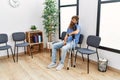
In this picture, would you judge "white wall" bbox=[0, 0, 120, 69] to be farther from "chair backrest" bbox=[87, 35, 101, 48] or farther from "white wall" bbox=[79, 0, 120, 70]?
"chair backrest" bbox=[87, 35, 101, 48]

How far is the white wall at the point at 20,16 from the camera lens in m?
4.06

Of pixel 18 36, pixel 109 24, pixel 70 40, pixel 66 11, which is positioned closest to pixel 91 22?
pixel 109 24

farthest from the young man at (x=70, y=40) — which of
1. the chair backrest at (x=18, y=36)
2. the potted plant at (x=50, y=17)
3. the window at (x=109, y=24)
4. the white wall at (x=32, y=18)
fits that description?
the chair backrest at (x=18, y=36)

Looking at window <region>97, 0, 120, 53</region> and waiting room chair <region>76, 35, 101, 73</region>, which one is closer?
window <region>97, 0, 120, 53</region>

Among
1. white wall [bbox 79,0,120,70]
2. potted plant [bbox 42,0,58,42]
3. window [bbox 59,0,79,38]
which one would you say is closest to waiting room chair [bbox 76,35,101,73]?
white wall [bbox 79,0,120,70]

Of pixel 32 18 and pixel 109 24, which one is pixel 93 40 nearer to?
pixel 109 24

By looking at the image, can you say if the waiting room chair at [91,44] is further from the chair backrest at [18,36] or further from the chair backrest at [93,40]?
the chair backrest at [18,36]

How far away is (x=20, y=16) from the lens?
4.34m

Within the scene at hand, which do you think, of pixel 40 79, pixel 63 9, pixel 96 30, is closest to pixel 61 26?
pixel 63 9

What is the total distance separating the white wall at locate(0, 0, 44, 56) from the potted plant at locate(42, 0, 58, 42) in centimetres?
31

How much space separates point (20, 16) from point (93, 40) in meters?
2.36

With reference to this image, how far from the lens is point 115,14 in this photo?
9.93ft

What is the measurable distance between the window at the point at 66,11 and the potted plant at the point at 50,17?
193mm

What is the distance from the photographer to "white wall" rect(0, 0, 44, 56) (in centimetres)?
406
